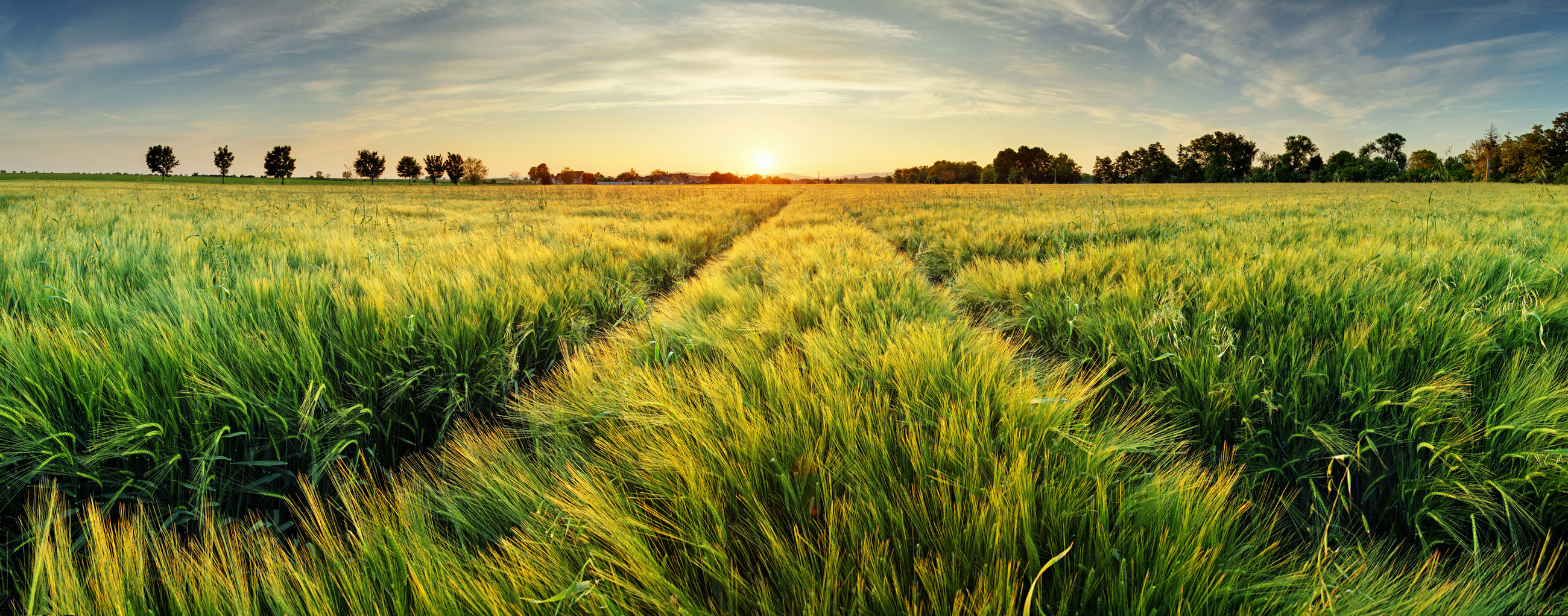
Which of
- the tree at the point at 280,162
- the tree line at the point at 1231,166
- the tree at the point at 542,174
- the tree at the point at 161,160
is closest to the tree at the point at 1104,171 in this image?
the tree line at the point at 1231,166

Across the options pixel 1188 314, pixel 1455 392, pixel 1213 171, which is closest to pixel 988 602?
pixel 1455 392

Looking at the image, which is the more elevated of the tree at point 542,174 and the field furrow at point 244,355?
the tree at point 542,174

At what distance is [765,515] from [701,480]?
15cm

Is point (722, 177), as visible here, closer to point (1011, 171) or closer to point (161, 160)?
point (1011, 171)

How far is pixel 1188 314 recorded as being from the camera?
246cm

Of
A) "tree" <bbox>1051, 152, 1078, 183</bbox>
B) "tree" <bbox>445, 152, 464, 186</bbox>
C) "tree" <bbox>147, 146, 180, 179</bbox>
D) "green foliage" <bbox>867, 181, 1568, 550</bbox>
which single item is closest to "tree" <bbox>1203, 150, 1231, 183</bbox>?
"tree" <bbox>1051, 152, 1078, 183</bbox>

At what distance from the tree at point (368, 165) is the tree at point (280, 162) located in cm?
872

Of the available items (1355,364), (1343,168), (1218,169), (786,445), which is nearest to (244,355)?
(786,445)

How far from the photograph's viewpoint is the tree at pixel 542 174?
102 meters

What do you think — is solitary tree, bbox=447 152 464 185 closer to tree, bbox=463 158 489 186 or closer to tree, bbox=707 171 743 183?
tree, bbox=463 158 489 186

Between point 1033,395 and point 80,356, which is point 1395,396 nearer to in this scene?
point 1033,395

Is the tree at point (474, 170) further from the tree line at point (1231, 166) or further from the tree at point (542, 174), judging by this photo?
the tree line at point (1231, 166)

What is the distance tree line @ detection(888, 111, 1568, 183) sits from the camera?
143 feet

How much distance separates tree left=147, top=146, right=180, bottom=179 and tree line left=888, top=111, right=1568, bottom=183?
4928 inches
